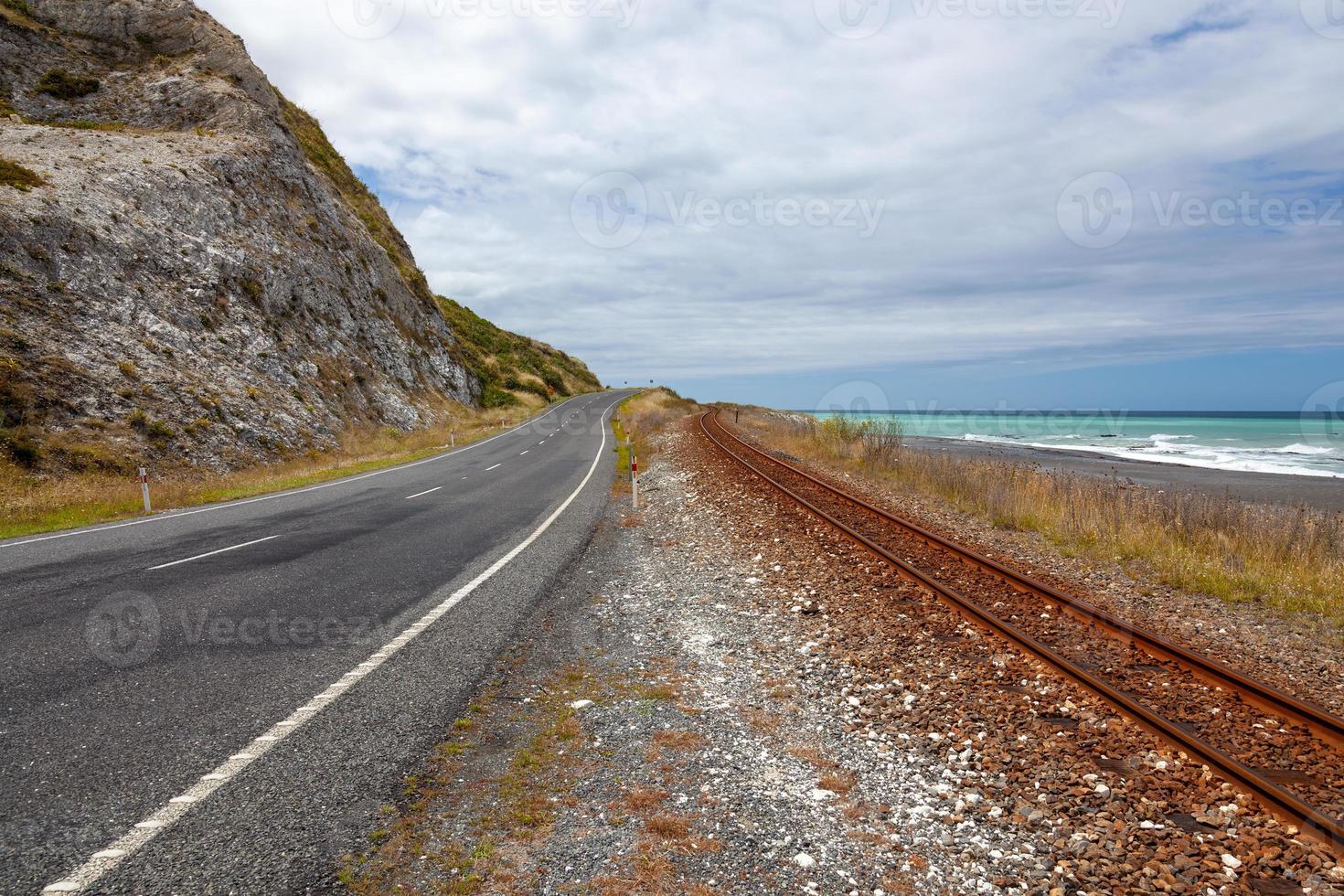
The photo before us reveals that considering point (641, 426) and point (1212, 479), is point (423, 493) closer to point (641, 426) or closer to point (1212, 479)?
point (641, 426)

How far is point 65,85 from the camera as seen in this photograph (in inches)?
1309

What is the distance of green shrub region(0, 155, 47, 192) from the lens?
22734mm

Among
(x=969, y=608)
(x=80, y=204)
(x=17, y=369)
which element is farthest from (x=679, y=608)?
(x=80, y=204)

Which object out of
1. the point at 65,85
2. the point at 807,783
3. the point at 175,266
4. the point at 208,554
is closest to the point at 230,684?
the point at 807,783

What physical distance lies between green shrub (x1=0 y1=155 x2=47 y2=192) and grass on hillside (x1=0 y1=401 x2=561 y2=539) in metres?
12.0

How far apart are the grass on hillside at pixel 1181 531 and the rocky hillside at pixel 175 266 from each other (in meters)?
21.9

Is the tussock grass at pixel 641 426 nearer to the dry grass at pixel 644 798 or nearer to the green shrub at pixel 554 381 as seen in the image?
the green shrub at pixel 554 381

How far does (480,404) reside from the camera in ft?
181

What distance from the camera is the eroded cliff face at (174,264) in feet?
66.6

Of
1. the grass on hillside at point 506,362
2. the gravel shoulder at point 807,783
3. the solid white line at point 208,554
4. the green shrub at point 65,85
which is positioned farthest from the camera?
the grass on hillside at point 506,362

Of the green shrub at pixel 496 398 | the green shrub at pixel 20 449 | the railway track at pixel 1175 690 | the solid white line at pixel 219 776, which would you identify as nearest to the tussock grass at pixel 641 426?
the green shrub at pixel 496 398

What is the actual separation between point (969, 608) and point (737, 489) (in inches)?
360

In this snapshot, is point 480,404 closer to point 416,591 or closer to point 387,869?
point 416,591

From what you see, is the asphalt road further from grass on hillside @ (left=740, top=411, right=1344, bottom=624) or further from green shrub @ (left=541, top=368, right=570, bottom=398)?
green shrub @ (left=541, top=368, right=570, bottom=398)
